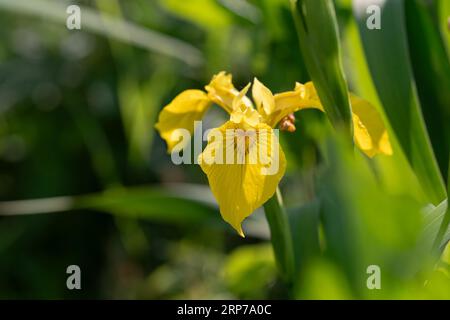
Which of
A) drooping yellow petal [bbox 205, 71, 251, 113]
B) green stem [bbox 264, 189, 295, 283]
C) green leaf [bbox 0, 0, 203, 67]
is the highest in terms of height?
green leaf [bbox 0, 0, 203, 67]

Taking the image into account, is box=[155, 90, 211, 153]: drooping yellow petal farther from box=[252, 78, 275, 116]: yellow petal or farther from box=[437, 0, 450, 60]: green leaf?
box=[437, 0, 450, 60]: green leaf

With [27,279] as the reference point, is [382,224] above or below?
below

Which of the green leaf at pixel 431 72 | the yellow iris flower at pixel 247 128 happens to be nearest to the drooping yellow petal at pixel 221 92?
the yellow iris flower at pixel 247 128

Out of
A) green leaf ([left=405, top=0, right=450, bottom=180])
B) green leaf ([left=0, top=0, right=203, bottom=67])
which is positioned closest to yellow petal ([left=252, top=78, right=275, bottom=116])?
green leaf ([left=405, top=0, right=450, bottom=180])

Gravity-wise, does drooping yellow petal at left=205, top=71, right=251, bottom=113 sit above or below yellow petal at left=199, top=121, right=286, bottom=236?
above
